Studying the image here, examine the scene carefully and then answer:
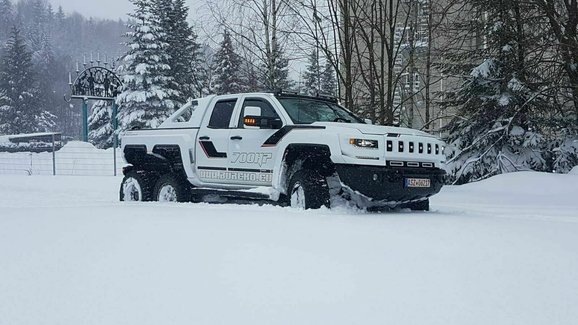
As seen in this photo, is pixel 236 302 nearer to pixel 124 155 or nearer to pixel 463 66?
pixel 124 155

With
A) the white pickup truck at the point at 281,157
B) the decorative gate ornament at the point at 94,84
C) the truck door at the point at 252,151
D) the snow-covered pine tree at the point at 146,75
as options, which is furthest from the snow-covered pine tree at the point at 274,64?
the snow-covered pine tree at the point at 146,75

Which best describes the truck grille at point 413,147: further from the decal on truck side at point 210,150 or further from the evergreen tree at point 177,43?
the evergreen tree at point 177,43

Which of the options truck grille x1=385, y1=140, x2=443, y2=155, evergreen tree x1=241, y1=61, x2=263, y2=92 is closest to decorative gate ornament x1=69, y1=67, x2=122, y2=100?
evergreen tree x1=241, y1=61, x2=263, y2=92

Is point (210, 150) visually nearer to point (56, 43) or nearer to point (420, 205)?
point (420, 205)

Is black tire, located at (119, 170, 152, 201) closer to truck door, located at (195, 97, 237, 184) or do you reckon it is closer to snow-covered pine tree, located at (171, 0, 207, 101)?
truck door, located at (195, 97, 237, 184)

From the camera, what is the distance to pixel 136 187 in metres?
9.55

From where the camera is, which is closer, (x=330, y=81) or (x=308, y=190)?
(x=308, y=190)

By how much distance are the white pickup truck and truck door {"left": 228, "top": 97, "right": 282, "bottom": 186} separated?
0.05ft

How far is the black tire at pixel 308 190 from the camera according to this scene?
7.07 meters

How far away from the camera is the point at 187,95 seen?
42188 mm

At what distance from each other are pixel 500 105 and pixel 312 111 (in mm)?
7090

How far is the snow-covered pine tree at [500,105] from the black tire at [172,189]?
311 inches

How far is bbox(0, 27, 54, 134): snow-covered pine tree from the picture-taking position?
64.7 metres

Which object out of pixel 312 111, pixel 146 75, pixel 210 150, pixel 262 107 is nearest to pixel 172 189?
pixel 210 150
